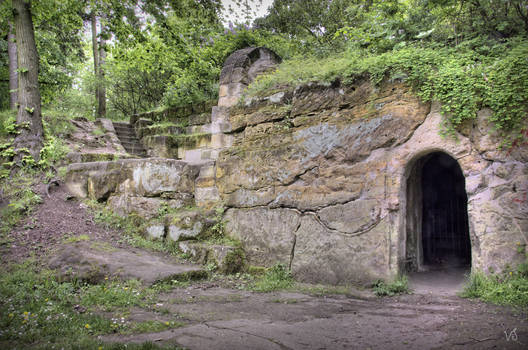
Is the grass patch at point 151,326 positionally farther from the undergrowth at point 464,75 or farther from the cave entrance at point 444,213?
the cave entrance at point 444,213

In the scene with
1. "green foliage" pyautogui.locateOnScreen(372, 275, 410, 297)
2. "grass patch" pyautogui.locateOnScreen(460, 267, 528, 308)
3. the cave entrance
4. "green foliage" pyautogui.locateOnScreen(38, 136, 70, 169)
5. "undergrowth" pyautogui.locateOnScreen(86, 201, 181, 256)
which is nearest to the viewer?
"grass patch" pyautogui.locateOnScreen(460, 267, 528, 308)

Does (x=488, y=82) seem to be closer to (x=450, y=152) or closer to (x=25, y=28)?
(x=450, y=152)

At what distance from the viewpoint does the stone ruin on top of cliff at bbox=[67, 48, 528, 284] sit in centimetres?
461

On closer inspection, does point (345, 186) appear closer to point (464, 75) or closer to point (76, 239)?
point (464, 75)

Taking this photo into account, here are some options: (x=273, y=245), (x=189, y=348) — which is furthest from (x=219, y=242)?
(x=189, y=348)

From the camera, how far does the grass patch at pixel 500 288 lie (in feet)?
13.1

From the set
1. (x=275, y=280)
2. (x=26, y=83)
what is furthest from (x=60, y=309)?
(x=26, y=83)

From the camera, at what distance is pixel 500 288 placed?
4.16 meters

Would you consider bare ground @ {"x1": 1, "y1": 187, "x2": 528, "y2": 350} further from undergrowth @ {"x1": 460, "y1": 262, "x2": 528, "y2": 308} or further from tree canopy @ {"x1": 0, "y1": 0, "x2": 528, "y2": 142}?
tree canopy @ {"x1": 0, "y1": 0, "x2": 528, "y2": 142}

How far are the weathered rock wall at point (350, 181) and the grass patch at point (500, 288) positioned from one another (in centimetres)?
15

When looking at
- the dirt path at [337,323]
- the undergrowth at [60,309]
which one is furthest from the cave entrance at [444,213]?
the undergrowth at [60,309]

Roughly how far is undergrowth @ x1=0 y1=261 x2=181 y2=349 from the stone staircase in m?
7.34

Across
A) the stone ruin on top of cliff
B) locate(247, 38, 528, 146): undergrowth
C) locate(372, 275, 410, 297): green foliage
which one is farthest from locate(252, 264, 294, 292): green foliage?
locate(247, 38, 528, 146): undergrowth

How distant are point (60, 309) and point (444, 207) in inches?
301
